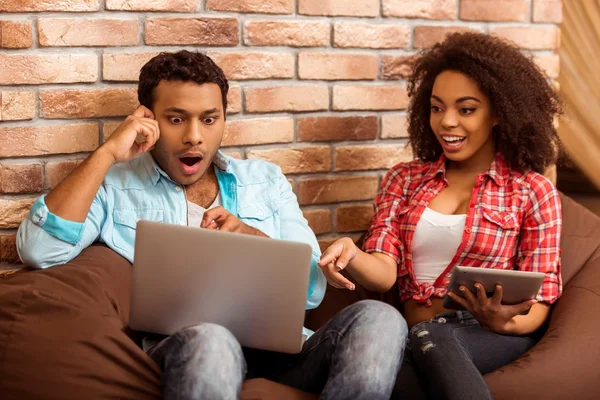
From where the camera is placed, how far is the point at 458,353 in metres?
1.76

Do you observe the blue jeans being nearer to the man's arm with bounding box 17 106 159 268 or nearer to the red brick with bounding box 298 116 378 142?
the man's arm with bounding box 17 106 159 268

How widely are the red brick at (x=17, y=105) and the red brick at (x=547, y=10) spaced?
5.42ft

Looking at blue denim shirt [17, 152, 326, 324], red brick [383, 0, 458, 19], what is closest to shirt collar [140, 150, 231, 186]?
blue denim shirt [17, 152, 326, 324]

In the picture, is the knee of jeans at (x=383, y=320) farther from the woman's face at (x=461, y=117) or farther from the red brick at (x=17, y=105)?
the red brick at (x=17, y=105)

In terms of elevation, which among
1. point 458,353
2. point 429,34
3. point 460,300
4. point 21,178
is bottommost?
point 458,353

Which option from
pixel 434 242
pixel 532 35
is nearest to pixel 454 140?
pixel 434 242

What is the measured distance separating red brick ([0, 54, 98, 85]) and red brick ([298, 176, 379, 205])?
72cm

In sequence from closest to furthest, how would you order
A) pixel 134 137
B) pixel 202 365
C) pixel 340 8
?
pixel 202 365 → pixel 134 137 → pixel 340 8

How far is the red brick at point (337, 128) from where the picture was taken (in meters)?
2.37

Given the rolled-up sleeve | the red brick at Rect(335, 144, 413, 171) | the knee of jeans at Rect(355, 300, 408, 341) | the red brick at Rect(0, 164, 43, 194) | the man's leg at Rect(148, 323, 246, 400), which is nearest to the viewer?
the man's leg at Rect(148, 323, 246, 400)

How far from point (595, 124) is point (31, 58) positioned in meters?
1.97

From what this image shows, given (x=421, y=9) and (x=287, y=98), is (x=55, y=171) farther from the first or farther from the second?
(x=421, y=9)

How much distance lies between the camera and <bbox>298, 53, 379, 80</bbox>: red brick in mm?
2336

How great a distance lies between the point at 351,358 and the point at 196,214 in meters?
0.60
